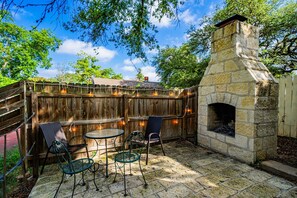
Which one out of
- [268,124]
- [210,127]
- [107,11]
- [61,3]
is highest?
[107,11]

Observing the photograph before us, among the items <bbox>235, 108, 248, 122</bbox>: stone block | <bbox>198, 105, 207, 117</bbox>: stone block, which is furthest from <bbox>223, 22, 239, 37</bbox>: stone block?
<bbox>198, 105, 207, 117</bbox>: stone block

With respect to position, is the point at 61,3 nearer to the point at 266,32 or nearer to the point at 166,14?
the point at 166,14

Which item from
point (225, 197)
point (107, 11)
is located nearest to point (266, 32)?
point (107, 11)

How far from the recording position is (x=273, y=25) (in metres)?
5.92

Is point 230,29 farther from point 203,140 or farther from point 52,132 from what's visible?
point 52,132

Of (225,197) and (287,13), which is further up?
(287,13)

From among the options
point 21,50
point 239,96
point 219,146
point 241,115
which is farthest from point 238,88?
point 21,50

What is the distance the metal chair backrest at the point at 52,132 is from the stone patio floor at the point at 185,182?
23.5 inches

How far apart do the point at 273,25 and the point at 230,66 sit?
196 inches

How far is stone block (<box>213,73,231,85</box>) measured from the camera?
10.6 ft

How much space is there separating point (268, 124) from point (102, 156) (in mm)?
3635

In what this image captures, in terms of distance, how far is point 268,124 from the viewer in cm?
283

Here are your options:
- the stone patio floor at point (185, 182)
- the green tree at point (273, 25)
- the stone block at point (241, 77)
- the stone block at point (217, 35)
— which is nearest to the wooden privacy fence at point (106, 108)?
the stone patio floor at point (185, 182)

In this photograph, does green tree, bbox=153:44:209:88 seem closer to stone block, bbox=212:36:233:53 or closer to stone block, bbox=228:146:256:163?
stone block, bbox=212:36:233:53
